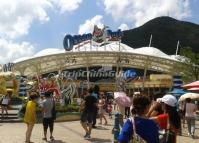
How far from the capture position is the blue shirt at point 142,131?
5295 mm

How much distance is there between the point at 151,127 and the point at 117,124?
622 cm

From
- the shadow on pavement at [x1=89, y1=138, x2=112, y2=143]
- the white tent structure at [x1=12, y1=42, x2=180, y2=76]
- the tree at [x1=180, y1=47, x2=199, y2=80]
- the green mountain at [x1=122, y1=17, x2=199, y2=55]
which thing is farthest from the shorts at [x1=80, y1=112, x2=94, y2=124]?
the green mountain at [x1=122, y1=17, x2=199, y2=55]

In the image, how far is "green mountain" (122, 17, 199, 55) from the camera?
110m

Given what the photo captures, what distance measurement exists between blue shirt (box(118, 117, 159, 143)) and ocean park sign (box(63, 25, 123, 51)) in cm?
6336

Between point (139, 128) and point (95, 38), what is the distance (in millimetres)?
65636

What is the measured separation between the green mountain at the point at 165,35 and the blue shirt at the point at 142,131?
104 m

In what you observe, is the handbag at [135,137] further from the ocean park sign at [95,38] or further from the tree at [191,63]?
the ocean park sign at [95,38]

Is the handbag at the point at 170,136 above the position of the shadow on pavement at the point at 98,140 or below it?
above

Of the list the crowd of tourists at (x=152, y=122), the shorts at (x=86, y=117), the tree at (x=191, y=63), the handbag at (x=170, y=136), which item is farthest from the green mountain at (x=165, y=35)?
the handbag at (x=170, y=136)

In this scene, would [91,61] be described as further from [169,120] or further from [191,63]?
[169,120]

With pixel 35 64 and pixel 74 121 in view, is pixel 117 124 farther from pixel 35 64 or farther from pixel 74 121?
pixel 35 64

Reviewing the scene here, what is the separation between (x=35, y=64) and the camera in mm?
65812

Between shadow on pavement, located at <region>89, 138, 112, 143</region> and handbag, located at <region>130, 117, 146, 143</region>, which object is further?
shadow on pavement, located at <region>89, 138, 112, 143</region>

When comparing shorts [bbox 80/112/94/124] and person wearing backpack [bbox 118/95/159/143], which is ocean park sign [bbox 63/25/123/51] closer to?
shorts [bbox 80/112/94/124]
